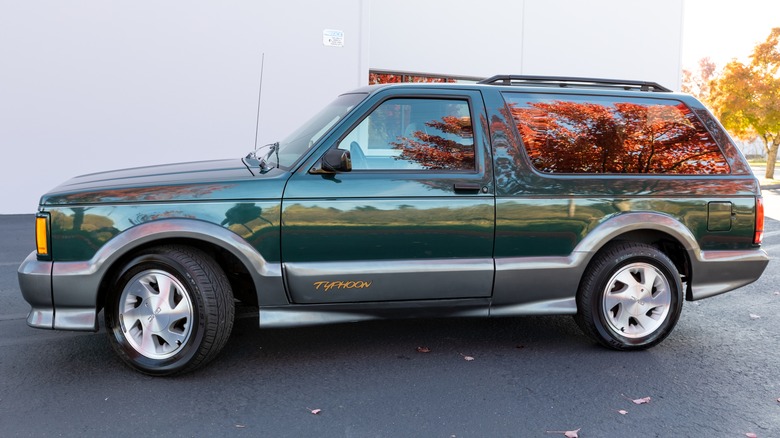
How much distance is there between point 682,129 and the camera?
4.86m

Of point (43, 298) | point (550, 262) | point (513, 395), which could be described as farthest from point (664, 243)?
point (43, 298)

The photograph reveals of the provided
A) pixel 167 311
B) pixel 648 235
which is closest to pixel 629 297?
pixel 648 235

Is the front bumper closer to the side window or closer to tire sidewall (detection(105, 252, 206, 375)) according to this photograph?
tire sidewall (detection(105, 252, 206, 375))

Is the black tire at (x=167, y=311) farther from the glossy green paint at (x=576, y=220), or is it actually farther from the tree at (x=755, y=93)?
the tree at (x=755, y=93)

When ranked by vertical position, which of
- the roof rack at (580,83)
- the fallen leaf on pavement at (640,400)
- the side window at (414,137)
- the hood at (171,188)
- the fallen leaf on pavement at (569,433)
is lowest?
the fallen leaf on pavement at (569,433)

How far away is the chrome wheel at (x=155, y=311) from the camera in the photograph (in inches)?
161

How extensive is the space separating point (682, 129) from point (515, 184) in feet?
4.53

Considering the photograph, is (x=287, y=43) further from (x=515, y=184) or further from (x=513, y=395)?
(x=513, y=395)

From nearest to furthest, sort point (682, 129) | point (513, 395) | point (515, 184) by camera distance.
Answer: point (513, 395) → point (515, 184) → point (682, 129)

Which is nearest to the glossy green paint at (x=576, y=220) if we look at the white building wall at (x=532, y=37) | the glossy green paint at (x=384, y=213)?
the glossy green paint at (x=384, y=213)

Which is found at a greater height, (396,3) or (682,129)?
(396,3)

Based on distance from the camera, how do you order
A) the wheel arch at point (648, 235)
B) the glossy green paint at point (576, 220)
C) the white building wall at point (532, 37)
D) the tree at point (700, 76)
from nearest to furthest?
the glossy green paint at point (576, 220)
the wheel arch at point (648, 235)
the white building wall at point (532, 37)
the tree at point (700, 76)

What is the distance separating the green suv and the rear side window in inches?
0.5

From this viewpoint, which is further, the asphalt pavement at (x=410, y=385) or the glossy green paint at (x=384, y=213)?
the glossy green paint at (x=384, y=213)
